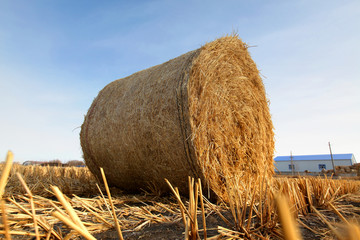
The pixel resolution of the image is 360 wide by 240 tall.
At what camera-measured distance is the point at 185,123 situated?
2.89 metres

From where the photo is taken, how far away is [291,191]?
7.60ft

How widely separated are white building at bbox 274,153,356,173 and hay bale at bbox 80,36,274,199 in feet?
128

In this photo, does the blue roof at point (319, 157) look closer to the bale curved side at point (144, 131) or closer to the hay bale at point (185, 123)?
Result: the hay bale at point (185, 123)

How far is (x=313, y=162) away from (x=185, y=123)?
144 ft

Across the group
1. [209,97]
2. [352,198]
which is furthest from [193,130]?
[352,198]

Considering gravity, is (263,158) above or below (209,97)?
below

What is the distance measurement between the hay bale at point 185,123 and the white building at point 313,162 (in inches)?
1541

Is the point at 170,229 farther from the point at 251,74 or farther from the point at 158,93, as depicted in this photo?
the point at 251,74

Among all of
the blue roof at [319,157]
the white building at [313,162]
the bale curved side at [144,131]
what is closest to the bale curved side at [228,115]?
the bale curved side at [144,131]

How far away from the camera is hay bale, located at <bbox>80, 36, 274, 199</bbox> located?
3010mm

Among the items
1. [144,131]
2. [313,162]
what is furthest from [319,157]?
[144,131]

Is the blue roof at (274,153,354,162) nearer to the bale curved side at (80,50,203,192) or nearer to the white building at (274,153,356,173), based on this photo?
the white building at (274,153,356,173)

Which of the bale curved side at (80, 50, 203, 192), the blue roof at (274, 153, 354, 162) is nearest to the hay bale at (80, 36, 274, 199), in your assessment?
the bale curved side at (80, 50, 203, 192)

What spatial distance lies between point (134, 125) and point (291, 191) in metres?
2.07
